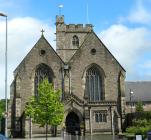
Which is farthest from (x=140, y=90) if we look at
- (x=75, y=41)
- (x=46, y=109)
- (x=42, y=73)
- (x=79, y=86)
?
(x=46, y=109)

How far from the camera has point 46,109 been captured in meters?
50.9

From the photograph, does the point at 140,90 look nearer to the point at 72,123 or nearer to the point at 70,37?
the point at 70,37

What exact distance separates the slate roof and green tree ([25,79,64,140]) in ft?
78.4

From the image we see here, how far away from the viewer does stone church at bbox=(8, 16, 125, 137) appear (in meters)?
57.9

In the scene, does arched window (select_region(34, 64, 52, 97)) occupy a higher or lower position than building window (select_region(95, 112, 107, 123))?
higher

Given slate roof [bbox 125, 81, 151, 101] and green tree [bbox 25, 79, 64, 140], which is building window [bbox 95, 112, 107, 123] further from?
slate roof [bbox 125, 81, 151, 101]

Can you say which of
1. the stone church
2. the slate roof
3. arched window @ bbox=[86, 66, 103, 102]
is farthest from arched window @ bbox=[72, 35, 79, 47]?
arched window @ bbox=[86, 66, 103, 102]

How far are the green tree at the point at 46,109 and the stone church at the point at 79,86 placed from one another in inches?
232

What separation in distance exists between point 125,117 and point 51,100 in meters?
12.5

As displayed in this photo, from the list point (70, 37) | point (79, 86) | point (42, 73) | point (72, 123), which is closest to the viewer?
point (72, 123)

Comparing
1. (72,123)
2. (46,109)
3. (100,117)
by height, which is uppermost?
(46,109)

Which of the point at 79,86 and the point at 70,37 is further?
the point at 70,37

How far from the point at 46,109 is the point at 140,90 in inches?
1051

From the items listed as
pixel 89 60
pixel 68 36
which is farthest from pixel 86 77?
pixel 68 36
